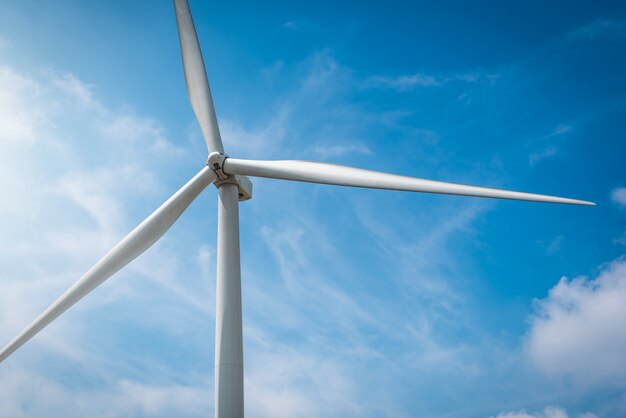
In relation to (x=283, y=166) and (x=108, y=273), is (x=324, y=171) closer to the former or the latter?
(x=283, y=166)

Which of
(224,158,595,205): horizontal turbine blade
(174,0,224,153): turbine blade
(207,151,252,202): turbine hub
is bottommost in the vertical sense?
(224,158,595,205): horizontal turbine blade

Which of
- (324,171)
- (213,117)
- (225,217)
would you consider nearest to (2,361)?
(225,217)

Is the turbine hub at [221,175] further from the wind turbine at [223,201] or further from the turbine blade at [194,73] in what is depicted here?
the turbine blade at [194,73]

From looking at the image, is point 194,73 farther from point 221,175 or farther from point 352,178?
point 352,178

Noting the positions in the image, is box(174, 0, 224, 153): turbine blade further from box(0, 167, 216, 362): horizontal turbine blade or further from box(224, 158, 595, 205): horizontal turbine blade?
box(224, 158, 595, 205): horizontal turbine blade

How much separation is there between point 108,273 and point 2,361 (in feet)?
16.3

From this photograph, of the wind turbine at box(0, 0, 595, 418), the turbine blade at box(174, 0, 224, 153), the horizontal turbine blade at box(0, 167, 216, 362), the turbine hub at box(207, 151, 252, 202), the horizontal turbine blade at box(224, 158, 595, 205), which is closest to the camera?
the horizontal turbine blade at box(224, 158, 595, 205)

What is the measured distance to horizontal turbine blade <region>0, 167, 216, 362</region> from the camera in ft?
61.5

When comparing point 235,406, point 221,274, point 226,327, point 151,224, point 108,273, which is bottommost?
point 235,406

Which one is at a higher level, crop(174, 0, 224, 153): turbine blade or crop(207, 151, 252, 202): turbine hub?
crop(174, 0, 224, 153): turbine blade

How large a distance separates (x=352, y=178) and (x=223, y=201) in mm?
5087

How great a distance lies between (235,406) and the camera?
605 inches

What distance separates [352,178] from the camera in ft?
53.4

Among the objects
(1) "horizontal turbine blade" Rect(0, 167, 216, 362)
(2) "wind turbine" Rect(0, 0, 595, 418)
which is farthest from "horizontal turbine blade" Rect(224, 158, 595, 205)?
(1) "horizontal turbine blade" Rect(0, 167, 216, 362)
